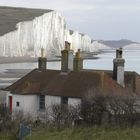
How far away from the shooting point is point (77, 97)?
18688mm

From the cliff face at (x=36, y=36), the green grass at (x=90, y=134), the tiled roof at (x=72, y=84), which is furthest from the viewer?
the cliff face at (x=36, y=36)

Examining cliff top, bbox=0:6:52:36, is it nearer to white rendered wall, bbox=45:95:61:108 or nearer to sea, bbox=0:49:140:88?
sea, bbox=0:49:140:88

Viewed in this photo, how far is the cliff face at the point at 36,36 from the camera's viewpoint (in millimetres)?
106188

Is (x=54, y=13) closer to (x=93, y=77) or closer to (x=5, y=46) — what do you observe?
(x=5, y=46)

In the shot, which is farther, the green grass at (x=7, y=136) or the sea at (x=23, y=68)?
the sea at (x=23, y=68)

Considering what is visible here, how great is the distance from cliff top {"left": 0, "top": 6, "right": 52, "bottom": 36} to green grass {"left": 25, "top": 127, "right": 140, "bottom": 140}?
96562 millimetres

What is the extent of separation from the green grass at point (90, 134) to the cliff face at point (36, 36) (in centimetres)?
8836

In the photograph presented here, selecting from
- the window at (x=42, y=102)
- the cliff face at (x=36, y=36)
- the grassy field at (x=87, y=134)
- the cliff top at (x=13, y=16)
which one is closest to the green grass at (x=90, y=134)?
the grassy field at (x=87, y=134)

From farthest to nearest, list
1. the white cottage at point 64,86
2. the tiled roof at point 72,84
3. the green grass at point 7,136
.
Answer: the white cottage at point 64,86, the tiled roof at point 72,84, the green grass at point 7,136

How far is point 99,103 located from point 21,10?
147965 mm

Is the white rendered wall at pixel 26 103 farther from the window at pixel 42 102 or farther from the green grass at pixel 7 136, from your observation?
the green grass at pixel 7 136

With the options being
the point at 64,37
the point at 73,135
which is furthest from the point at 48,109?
the point at 64,37

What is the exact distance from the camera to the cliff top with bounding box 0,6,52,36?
114 m

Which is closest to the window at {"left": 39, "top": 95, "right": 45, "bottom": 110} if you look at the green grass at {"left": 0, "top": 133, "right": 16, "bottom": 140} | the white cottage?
the white cottage
